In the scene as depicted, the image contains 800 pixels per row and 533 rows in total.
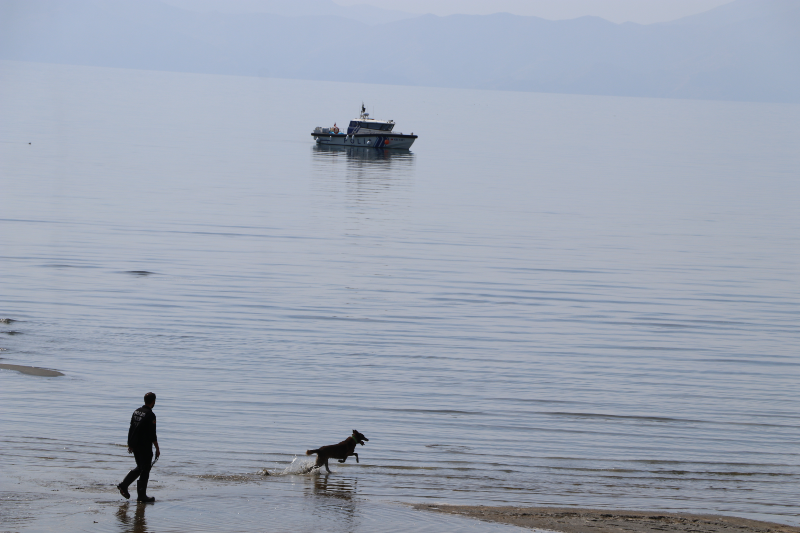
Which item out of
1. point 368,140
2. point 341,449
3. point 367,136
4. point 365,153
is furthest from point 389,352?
point 368,140

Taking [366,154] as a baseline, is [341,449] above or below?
below

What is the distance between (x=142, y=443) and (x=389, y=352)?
13.1 m

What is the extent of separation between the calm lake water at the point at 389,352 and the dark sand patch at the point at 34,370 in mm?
361

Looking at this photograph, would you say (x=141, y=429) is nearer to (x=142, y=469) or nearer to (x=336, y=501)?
(x=142, y=469)

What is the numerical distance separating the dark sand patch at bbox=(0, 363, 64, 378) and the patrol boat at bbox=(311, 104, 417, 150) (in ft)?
268

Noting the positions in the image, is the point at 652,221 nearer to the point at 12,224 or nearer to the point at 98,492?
the point at 12,224

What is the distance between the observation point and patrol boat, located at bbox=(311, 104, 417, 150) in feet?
341

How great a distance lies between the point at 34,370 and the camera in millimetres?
22609

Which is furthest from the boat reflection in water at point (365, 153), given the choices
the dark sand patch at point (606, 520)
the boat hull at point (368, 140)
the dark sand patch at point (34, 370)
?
the dark sand patch at point (606, 520)

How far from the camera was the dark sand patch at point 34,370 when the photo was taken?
22305 mm

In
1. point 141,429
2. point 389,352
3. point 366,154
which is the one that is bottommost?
point 141,429

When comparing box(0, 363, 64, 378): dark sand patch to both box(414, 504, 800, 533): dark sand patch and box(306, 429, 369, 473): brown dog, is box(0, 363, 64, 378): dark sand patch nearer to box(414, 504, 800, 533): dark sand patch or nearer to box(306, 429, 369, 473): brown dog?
box(306, 429, 369, 473): brown dog

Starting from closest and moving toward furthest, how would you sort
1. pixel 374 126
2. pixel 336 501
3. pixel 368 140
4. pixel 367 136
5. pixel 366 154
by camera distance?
pixel 336 501 → pixel 366 154 → pixel 367 136 → pixel 368 140 → pixel 374 126

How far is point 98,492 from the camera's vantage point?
45.9 feet
